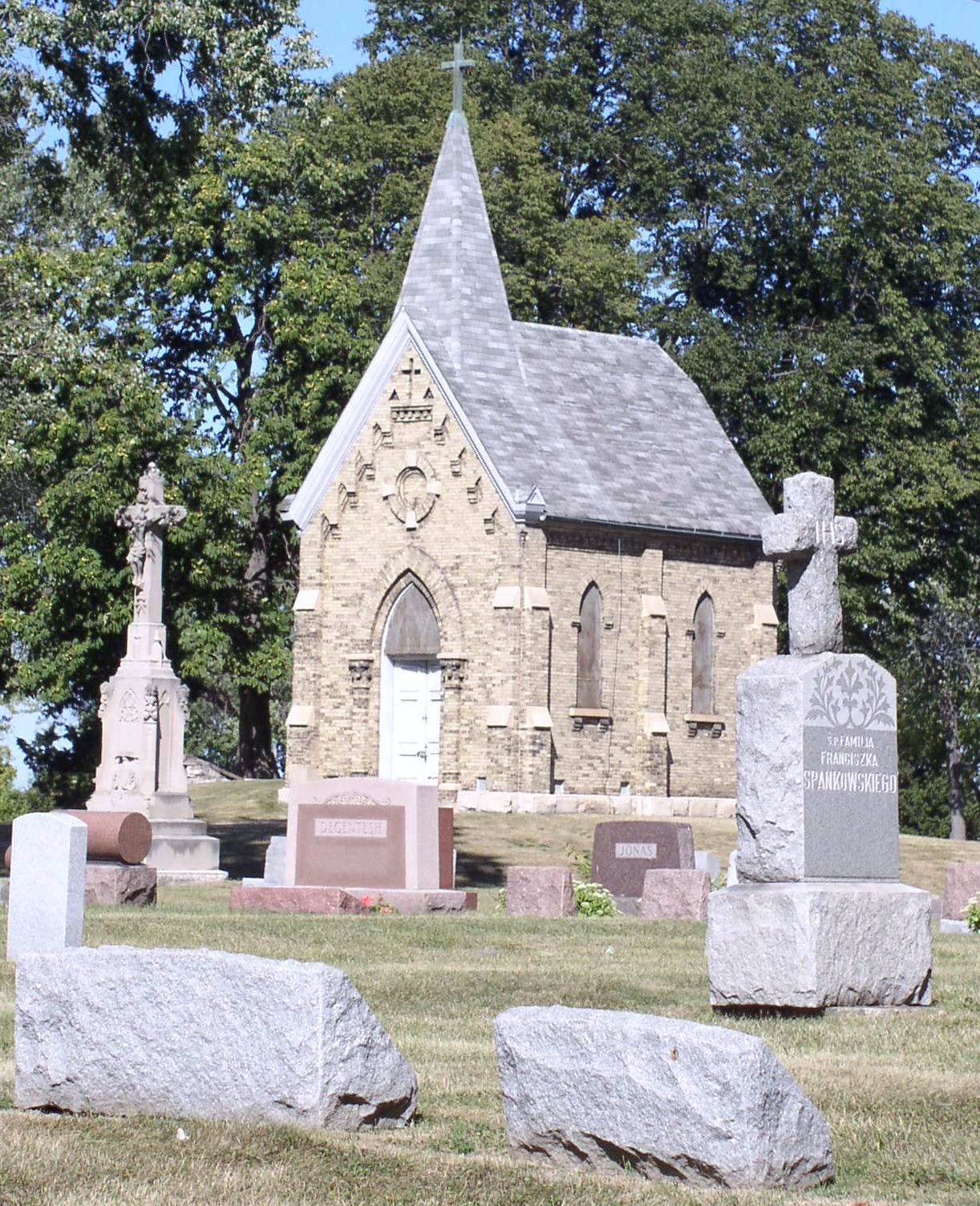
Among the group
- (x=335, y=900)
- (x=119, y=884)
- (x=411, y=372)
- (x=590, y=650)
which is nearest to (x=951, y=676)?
(x=590, y=650)

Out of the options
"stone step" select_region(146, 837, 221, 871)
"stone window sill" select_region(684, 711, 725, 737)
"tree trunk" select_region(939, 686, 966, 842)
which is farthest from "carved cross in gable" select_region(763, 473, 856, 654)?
"tree trunk" select_region(939, 686, 966, 842)

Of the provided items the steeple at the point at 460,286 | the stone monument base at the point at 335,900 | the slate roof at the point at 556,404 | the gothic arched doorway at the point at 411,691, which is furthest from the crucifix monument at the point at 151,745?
the steeple at the point at 460,286

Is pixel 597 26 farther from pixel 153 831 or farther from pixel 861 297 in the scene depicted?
pixel 153 831

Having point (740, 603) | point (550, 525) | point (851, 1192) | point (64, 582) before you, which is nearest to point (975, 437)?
point (740, 603)

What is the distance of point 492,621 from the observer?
37.7 metres

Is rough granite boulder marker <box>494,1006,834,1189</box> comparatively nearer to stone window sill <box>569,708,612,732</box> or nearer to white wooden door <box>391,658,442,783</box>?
stone window sill <box>569,708,612,732</box>

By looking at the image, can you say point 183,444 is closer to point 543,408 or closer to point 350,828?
point 543,408

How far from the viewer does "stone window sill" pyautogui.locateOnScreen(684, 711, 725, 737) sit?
39.8 meters

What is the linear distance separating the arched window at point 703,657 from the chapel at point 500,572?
4cm

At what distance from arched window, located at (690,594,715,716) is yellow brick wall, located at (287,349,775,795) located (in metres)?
0.17

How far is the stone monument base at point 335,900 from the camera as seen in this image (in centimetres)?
1945

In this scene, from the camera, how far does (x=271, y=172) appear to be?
138 feet

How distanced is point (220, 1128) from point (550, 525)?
1187 inches

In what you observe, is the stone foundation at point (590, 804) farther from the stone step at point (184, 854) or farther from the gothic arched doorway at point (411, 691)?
the stone step at point (184, 854)
